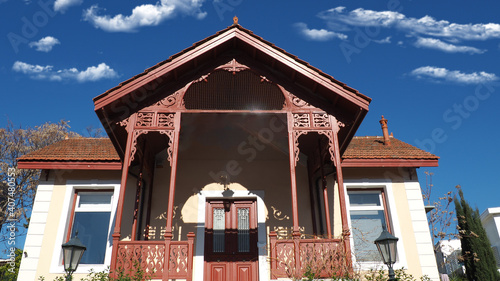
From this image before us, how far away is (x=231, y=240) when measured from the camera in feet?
31.0

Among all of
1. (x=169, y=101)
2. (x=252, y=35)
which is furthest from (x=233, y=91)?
(x=169, y=101)

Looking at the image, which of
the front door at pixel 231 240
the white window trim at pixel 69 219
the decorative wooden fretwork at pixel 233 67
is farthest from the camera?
the front door at pixel 231 240

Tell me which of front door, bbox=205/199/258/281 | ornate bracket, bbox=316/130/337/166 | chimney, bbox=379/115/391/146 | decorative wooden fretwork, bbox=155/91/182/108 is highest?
chimney, bbox=379/115/391/146

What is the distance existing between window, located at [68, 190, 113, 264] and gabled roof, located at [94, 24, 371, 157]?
5.65 ft

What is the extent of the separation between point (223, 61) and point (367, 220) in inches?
218

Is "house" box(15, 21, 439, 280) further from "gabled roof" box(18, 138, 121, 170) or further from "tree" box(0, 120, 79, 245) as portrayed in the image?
"tree" box(0, 120, 79, 245)

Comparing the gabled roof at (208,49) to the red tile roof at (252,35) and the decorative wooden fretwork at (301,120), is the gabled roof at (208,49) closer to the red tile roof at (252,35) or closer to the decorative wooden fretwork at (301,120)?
the red tile roof at (252,35)

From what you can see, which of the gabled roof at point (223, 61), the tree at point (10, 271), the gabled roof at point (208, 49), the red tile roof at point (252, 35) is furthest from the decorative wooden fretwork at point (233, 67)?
the tree at point (10, 271)

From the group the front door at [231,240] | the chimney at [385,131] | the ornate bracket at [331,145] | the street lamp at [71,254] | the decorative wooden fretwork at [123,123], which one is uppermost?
the chimney at [385,131]

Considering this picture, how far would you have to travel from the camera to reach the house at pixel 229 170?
327 inches

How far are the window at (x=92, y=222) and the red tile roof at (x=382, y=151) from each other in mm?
6391

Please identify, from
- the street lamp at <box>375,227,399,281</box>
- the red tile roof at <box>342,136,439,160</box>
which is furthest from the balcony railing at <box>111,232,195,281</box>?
the red tile roof at <box>342,136,439,160</box>

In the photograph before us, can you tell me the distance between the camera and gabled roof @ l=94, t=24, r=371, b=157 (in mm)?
8125

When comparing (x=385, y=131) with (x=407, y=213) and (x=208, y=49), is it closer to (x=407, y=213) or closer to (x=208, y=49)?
(x=407, y=213)
